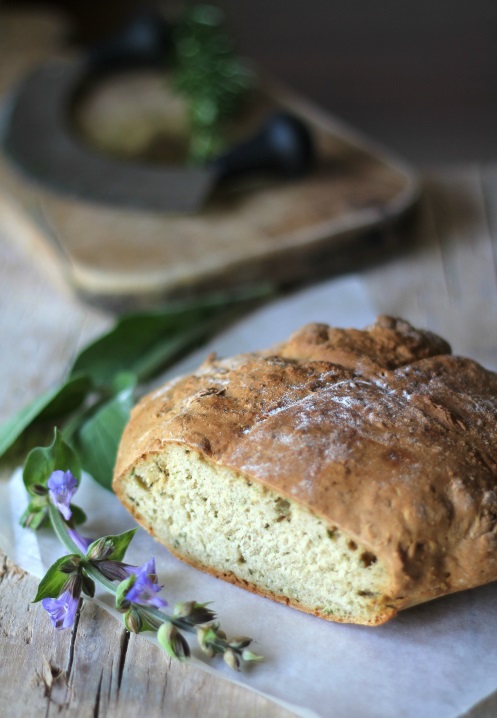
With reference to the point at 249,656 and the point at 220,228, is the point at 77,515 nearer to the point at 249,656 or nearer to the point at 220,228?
the point at 249,656

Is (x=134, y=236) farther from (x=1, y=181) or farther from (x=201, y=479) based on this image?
(x=201, y=479)

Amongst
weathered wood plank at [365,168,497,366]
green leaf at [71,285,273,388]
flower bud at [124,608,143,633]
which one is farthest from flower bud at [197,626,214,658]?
weathered wood plank at [365,168,497,366]

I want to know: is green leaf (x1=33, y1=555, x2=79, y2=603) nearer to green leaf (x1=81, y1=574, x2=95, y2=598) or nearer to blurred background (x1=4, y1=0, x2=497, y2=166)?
green leaf (x1=81, y1=574, x2=95, y2=598)

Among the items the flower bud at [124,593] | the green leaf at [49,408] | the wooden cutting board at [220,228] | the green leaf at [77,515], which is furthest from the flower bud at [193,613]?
the wooden cutting board at [220,228]

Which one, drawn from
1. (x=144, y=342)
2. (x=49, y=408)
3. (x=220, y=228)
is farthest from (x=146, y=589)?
(x=220, y=228)

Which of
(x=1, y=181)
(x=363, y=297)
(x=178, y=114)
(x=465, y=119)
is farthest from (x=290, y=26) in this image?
(x=363, y=297)
